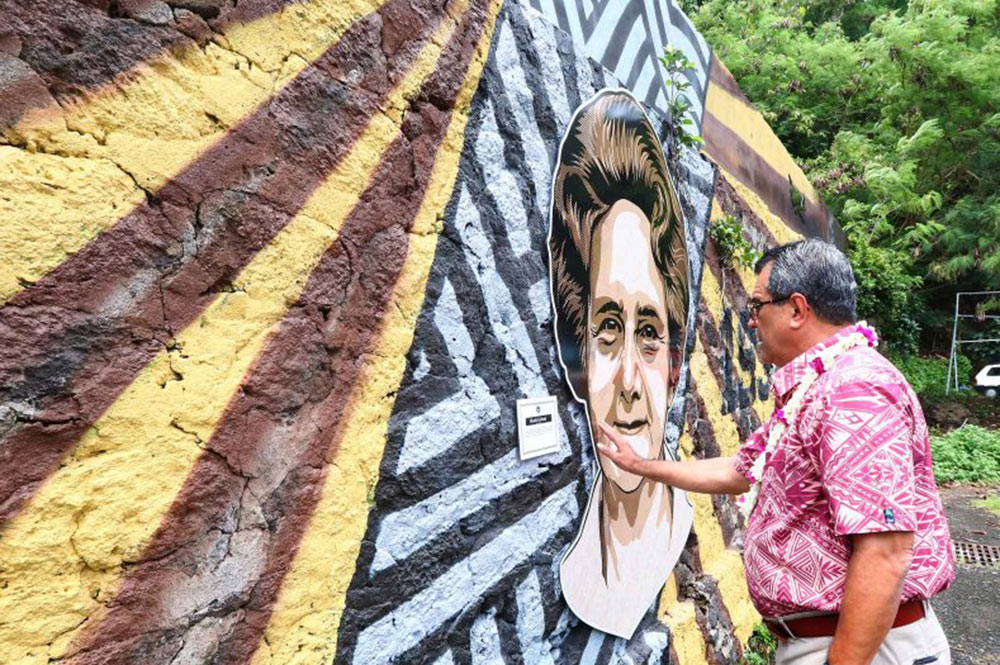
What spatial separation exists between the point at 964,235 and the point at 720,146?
36.0 feet

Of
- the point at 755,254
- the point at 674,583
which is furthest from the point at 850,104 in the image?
the point at 674,583

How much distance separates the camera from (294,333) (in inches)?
58.7

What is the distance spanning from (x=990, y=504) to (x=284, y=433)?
886 cm

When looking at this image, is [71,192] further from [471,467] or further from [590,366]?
[590,366]

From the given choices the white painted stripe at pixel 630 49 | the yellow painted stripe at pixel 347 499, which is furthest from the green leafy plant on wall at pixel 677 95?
the yellow painted stripe at pixel 347 499

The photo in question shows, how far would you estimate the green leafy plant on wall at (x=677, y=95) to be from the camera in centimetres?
341

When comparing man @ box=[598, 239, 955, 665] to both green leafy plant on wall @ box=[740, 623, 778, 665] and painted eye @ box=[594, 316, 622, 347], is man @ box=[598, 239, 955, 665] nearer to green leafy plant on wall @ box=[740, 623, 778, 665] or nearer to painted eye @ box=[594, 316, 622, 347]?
painted eye @ box=[594, 316, 622, 347]

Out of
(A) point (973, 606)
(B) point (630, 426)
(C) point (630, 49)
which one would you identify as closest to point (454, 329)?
(B) point (630, 426)

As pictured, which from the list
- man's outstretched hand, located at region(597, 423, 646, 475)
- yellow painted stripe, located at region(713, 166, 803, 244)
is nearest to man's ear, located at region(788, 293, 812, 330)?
man's outstretched hand, located at region(597, 423, 646, 475)

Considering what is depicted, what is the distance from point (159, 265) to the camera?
125 centimetres

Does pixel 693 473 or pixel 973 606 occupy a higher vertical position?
pixel 693 473

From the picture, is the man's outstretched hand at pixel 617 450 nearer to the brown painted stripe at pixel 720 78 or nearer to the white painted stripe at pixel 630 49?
the white painted stripe at pixel 630 49

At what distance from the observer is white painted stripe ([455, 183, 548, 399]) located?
6.60 feet

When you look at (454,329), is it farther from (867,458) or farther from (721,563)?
(721,563)
